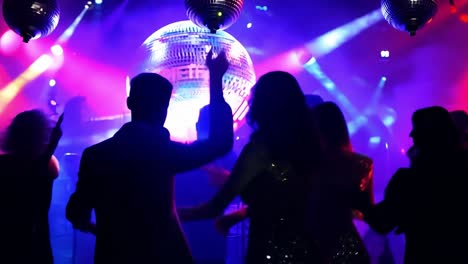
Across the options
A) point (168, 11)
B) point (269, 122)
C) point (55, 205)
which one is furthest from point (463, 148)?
point (55, 205)

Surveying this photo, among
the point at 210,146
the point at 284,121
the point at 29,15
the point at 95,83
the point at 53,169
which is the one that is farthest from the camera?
the point at 95,83

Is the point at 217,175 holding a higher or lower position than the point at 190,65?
lower

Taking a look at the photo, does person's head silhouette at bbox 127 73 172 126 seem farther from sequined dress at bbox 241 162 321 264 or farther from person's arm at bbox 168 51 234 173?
sequined dress at bbox 241 162 321 264

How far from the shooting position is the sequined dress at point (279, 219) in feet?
5.31

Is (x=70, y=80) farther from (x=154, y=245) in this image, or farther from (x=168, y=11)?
(x=154, y=245)

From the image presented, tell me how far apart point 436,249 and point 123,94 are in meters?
6.68

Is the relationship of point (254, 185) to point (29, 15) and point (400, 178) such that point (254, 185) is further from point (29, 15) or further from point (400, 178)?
point (29, 15)

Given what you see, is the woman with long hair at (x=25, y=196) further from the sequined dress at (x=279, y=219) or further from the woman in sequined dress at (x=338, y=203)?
the woman in sequined dress at (x=338, y=203)

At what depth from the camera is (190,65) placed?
2.49 meters

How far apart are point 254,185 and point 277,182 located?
0.10 meters

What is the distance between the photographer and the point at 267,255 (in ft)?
5.33

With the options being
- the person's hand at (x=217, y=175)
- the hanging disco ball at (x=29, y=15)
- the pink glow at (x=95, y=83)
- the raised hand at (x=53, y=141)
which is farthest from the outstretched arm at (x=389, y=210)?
the pink glow at (x=95, y=83)

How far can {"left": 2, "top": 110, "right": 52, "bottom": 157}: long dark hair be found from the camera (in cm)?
205

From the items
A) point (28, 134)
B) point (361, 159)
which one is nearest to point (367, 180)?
point (361, 159)
